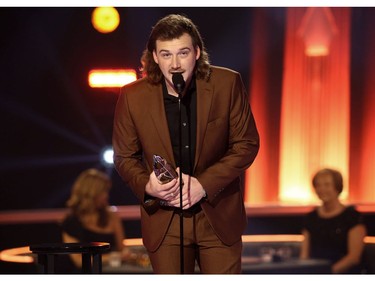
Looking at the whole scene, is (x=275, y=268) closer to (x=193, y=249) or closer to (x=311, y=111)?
(x=193, y=249)

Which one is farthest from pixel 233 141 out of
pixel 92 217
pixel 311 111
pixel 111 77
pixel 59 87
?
pixel 311 111

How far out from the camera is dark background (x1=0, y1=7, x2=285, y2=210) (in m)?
10.4

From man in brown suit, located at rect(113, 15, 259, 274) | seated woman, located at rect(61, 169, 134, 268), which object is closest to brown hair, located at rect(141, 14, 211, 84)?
man in brown suit, located at rect(113, 15, 259, 274)

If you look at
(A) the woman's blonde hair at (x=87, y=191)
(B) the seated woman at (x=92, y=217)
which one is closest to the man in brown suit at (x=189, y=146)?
(B) the seated woman at (x=92, y=217)

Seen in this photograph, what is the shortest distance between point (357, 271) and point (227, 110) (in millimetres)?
2998

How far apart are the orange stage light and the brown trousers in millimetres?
7093

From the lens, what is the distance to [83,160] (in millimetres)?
10742

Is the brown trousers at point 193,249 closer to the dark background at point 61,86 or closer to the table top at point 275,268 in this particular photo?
the table top at point 275,268

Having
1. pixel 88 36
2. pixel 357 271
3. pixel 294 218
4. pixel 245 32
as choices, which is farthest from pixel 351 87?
pixel 357 271

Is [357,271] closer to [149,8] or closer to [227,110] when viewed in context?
[227,110]

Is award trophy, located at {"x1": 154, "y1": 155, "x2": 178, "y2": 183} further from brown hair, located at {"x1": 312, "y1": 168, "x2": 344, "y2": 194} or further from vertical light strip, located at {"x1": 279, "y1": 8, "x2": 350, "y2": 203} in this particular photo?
vertical light strip, located at {"x1": 279, "y1": 8, "x2": 350, "y2": 203}

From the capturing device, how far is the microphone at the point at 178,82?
3287 mm

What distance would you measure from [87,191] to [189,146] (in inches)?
154

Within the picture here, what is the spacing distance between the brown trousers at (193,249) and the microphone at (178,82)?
479 millimetres
